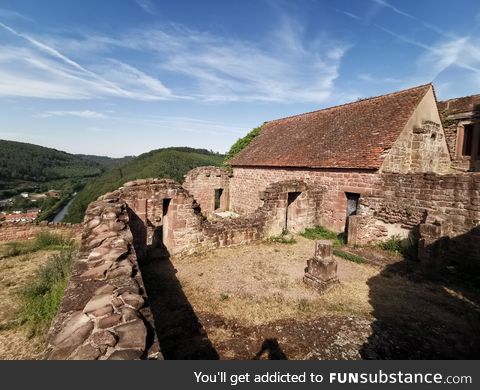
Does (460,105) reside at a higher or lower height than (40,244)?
higher

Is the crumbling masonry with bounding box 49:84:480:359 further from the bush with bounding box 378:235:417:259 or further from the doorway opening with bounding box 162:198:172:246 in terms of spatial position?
the bush with bounding box 378:235:417:259

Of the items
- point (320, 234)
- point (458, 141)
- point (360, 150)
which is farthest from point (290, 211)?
point (458, 141)

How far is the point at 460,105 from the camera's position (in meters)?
14.6

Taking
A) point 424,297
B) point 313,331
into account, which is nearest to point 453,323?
point 424,297

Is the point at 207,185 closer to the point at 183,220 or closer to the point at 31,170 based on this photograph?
the point at 183,220

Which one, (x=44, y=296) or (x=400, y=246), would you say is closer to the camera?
(x=44, y=296)

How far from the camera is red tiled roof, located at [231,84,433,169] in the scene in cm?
1162

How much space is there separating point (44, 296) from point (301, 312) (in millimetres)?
5683

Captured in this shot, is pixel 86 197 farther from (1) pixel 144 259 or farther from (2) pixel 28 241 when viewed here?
(1) pixel 144 259

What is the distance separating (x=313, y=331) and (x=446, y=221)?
6.68m

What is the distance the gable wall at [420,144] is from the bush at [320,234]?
3454mm

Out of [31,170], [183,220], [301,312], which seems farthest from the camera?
[31,170]

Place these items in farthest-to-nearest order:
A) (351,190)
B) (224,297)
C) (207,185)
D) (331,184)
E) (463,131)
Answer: (207,185)
(463,131)
(331,184)
(351,190)
(224,297)
